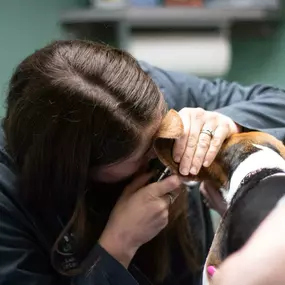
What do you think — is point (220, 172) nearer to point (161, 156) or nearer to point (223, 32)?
point (161, 156)

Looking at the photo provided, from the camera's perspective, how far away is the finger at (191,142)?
2.06 feet

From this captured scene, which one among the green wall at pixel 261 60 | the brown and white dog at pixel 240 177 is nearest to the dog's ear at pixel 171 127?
the brown and white dog at pixel 240 177

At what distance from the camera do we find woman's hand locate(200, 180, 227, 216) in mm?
622

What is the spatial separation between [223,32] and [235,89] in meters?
0.39

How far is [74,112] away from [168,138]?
A: 12 cm

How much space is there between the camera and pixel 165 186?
0.66m

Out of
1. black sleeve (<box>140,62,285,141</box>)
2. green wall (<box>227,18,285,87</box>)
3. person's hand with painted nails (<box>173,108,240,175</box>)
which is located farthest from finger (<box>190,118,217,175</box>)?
green wall (<box>227,18,285,87</box>)

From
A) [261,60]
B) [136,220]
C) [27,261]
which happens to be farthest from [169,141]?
[261,60]

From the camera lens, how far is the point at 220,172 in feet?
2.00

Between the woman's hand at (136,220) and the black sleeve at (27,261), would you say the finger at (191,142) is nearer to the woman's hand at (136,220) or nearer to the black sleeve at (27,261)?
the woman's hand at (136,220)

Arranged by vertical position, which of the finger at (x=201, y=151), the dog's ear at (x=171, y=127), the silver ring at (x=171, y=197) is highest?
the dog's ear at (x=171, y=127)

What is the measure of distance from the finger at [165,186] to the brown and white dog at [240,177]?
0.7 inches

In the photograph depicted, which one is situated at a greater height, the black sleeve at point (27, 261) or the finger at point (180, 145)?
the finger at point (180, 145)

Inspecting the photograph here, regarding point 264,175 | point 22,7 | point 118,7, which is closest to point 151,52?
point 118,7
